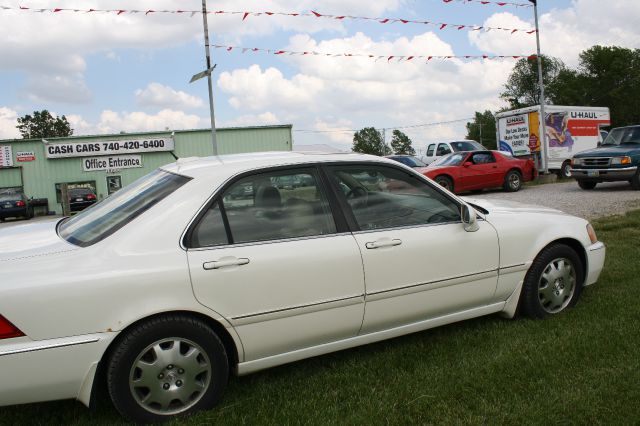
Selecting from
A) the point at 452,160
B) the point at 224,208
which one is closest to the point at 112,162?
the point at 452,160

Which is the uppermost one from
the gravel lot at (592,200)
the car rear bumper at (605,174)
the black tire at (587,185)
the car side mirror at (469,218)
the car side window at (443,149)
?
the car side window at (443,149)

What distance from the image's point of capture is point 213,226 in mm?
2998

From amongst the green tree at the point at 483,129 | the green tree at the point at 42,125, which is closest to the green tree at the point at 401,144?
the green tree at the point at 483,129

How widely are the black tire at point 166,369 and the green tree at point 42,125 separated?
108m

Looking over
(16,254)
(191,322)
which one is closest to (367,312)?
(191,322)

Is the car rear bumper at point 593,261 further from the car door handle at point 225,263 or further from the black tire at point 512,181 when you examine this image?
the black tire at point 512,181

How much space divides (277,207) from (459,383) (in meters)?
1.49

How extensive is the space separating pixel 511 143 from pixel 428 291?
63.1 ft

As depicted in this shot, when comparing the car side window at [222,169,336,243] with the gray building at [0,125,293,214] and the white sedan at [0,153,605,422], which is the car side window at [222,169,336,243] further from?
the gray building at [0,125,293,214]

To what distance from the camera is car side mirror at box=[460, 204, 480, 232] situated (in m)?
3.61

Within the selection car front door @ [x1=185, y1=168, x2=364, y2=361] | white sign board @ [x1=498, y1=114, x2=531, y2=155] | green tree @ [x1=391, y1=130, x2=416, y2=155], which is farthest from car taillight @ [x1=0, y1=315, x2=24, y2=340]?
green tree @ [x1=391, y1=130, x2=416, y2=155]

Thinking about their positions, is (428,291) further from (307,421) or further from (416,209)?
(307,421)

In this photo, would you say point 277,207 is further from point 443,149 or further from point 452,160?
point 443,149

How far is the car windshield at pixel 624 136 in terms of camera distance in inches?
537
